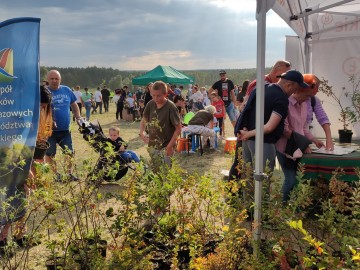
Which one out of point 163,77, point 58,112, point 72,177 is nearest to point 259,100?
point 72,177

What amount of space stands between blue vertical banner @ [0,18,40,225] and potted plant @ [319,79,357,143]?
6643mm

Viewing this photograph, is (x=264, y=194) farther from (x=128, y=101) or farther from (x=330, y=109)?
(x=128, y=101)

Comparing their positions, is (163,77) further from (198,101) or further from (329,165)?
(329,165)

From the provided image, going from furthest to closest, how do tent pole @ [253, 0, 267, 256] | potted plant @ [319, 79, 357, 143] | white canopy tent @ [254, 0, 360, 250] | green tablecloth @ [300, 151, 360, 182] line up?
potted plant @ [319, 79, 357, 143]
white canopy tent @ [254, 0, 360, 250]
green tablecloth @ [300, 151, 360, 182]
tent pole @ [253, 0, 267, 256]

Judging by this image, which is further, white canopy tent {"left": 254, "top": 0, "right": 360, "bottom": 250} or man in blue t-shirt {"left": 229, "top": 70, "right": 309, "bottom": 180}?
white canopy tent {"left": 254, "top": 0, "right": 360, "bottom": 250}

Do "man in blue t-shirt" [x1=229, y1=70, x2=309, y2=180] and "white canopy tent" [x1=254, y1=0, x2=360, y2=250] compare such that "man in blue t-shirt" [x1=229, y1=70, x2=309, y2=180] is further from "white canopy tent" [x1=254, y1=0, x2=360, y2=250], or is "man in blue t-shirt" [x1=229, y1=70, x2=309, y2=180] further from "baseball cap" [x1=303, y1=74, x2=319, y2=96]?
"white canopy tent" [x1=254, y1=0, x2=360, y2=250]

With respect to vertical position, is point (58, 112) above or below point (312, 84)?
below

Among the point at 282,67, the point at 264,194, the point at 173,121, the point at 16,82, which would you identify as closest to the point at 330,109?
the point at 282,67

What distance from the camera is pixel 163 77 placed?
52.4 feet

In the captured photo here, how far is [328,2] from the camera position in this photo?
20.5 feet

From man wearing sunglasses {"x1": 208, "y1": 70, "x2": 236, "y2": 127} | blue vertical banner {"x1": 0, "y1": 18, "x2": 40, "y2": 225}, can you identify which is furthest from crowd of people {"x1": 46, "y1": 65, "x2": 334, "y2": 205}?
man wearing sunglasses {"x1": 208, "y1": 70, "x2": 236, "y2": 127}

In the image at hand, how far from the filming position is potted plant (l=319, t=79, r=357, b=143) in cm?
810

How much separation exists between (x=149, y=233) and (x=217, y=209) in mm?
687

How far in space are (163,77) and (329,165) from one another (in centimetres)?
1281
